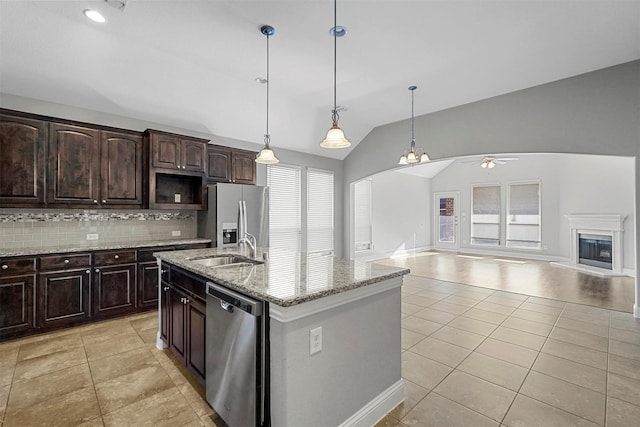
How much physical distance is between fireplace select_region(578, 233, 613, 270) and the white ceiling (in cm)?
480

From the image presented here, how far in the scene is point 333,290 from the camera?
5.24 ft

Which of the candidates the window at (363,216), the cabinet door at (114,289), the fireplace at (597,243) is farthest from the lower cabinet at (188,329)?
the fireplace at (597,243)

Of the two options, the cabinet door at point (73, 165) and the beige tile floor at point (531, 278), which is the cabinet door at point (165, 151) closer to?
the cabinet door at point (73, 165)

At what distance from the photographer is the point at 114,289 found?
3.76m

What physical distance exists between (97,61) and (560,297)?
7275mm

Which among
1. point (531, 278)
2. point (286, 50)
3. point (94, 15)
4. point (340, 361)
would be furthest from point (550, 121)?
point (94, 15)

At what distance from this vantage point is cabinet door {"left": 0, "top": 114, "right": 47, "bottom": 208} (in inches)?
128

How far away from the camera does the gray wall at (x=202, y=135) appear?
11.7 feet

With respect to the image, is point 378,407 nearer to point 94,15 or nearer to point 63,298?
point 63,298

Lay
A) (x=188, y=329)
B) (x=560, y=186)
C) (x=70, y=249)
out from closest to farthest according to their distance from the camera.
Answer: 1. (x=188, y=329)
2. (x=70, y=249)
3. (x=560, y=186)

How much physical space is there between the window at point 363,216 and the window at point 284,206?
2.11 meters

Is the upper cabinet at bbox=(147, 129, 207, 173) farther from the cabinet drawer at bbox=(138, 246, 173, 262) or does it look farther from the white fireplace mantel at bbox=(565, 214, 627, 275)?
the white fireplace mantel at bbox=(565, 214, 627, 275)

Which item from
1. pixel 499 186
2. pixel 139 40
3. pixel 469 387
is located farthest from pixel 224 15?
pixel 499 186

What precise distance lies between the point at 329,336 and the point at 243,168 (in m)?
4.22
